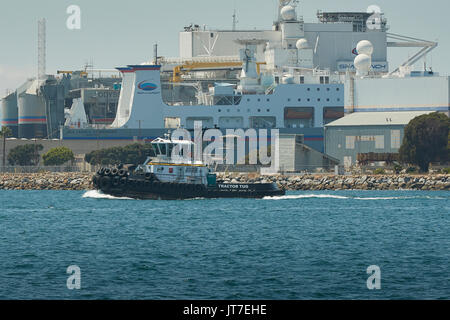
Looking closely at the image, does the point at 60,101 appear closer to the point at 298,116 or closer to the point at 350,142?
the point at 298,116

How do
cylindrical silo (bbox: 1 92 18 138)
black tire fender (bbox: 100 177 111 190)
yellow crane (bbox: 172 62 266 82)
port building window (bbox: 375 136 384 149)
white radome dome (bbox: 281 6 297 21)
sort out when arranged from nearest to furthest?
1. black tire fender (bbox: 100 177 111 190)
2. port building window (bbox: 375 136 384 149)
3. yellow crane (bbox: 172 62 266 82)
4. white radome dome (bbox: 281 6 297 21)
5. cylindrical silo (bbox: 1 92 18 138)

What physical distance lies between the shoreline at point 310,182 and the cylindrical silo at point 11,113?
53.1 meters

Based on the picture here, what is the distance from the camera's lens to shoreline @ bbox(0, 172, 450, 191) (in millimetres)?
84688

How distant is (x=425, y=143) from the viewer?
92.2 metres

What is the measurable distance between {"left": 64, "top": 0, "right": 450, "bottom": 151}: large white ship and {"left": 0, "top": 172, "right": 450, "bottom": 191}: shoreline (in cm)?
2741

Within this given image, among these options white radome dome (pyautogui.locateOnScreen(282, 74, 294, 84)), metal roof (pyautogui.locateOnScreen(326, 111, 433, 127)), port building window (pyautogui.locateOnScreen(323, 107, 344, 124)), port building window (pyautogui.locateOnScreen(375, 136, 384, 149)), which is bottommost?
port building window (pyautogui.locateOnScreen(375, 136, 384, 149))

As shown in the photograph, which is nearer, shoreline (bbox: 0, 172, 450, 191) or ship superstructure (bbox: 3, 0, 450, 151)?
shoreline (bbox: 0, 172, 450, 191)

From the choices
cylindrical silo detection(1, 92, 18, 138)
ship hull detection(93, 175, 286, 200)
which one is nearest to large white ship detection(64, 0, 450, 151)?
cylindrical silo detection(1, 92, 18, 138)

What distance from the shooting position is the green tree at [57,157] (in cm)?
11106

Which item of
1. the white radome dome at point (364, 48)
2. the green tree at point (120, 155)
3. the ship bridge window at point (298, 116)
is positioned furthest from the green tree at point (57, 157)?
the white radome dome at point (364, 48)

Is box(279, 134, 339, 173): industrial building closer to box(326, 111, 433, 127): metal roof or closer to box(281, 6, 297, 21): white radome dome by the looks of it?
box(326, 111, 433, 127): metal roof

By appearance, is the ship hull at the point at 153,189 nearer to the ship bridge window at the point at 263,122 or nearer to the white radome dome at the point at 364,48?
the ship bridge window at the point at 263,122

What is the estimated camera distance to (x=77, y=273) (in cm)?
3000
